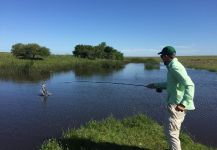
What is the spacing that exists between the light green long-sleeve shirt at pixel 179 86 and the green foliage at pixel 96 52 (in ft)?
272

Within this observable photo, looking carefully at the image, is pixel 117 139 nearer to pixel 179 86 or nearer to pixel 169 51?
pixel 179 86

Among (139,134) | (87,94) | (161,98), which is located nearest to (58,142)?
(139,134)

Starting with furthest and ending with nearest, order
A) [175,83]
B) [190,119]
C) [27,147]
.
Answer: [190,119]
[27,147]
[175,83]

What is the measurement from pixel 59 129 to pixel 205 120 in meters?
8.09

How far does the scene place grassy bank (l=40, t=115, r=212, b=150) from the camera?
9.23 metres

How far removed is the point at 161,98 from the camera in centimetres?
2547

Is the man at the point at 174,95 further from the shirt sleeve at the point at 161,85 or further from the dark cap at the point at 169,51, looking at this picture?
the shirt sleeve at the point at 161,85

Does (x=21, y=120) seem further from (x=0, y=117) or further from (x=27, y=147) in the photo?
(x=27, y=147)

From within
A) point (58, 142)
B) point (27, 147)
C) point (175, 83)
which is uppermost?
point (175, 83)

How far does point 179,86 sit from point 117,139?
11.9 ft

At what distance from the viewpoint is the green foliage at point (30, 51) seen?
225 feet

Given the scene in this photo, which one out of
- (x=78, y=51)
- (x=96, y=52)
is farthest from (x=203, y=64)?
(x=78, y=51)

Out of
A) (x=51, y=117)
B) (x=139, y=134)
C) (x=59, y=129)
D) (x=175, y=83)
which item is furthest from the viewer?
(x=51, y=117)

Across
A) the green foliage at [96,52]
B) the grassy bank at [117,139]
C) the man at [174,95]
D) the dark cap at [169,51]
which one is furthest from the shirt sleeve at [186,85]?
the green foliage at [96,52]
